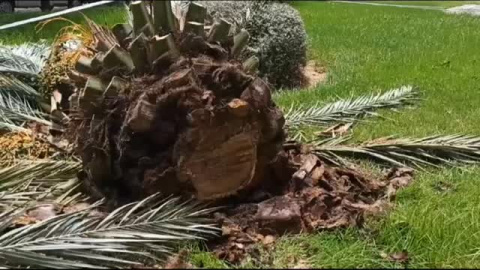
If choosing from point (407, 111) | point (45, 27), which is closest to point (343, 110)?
point (407, 111)

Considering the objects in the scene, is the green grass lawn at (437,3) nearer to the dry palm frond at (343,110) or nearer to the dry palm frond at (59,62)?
the dry palm frond at (343,110)

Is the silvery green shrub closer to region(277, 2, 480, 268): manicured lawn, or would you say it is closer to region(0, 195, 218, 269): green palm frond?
region(277, 2, 480, 268): manicured lawn

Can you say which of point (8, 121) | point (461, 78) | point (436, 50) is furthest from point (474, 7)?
point (8, 121)

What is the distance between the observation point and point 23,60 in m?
6.18

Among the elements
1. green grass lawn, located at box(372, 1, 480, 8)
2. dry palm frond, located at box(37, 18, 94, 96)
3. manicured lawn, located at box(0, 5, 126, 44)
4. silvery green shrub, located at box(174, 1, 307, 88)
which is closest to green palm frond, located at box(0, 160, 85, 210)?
dry palm frond, located at box(37, 18, 94, 96)

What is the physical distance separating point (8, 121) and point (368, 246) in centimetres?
267

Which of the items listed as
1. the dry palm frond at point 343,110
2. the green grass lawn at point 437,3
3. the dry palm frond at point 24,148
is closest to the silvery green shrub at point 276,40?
the dry palm frond at point 343,110

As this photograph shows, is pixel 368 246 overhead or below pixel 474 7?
overhead

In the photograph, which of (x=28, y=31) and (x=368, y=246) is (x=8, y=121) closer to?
(x=368, y=246)

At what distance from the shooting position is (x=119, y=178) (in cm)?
408

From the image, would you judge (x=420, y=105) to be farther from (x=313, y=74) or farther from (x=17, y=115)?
Result: (x=17, y=115)

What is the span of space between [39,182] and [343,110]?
2588mm

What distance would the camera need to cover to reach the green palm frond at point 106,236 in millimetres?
3248

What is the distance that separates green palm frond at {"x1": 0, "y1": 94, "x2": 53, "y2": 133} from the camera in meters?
5.13
